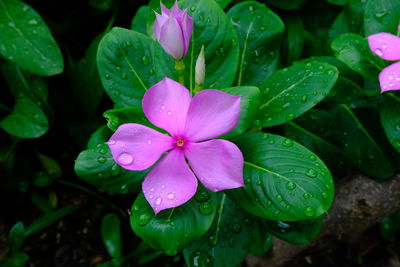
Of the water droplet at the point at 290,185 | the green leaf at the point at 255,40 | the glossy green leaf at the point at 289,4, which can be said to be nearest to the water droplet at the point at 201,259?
the water droplet at the point at 290,185

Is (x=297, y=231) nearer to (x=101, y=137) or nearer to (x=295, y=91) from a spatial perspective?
(x=295, y=91)

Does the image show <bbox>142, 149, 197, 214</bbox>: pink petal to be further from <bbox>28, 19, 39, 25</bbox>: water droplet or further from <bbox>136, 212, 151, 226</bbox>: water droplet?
<bbox>28, 19, 39, 25</bbox>: water droplet

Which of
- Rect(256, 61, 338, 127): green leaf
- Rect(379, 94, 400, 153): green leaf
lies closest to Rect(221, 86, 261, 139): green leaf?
Rect(256, 61, 338, 127): green leaf

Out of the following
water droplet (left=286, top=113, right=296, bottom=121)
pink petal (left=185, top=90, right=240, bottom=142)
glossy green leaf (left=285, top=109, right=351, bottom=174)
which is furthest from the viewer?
glossy green leaf (left=285, top=109, right=351, bottom=174)

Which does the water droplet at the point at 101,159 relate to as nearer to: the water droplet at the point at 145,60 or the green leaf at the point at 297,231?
the water droplet at the point at 145,60

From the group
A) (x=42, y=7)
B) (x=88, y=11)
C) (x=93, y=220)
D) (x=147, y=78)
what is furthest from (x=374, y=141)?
(x=42, y=7)

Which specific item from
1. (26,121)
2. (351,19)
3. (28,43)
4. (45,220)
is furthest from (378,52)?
(45,220)
